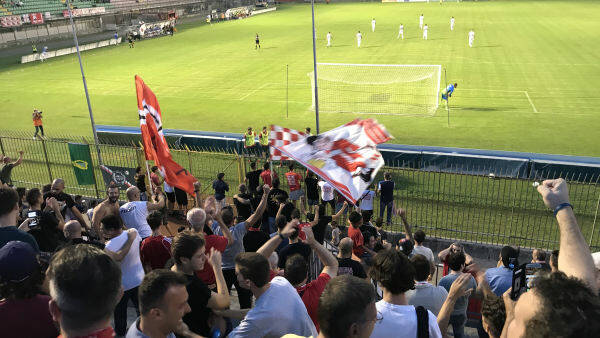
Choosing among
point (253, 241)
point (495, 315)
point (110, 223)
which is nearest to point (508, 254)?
point (495, 315)

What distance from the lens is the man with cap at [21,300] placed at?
10.3 feet

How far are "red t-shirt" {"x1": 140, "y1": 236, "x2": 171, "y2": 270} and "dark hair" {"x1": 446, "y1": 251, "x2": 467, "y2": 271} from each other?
321 centimetres

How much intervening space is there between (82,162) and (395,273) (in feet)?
36.6

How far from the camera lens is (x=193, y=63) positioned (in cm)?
3497

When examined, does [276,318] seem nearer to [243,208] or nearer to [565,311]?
[565,311]

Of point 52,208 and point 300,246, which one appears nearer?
point 300,246

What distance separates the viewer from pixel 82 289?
2443mm

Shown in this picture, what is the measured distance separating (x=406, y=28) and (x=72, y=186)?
38.7 m

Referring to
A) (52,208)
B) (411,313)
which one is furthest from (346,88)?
(411,313)

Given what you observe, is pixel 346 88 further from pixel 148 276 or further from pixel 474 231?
pixel 148 276

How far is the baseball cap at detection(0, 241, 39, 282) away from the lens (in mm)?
3191

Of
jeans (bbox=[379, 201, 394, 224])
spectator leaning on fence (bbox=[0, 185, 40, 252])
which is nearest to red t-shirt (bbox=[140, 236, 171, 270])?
spectator leaning on fence (bbox=[0, 185, 40, 252])

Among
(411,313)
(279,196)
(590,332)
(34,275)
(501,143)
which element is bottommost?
(501,143)

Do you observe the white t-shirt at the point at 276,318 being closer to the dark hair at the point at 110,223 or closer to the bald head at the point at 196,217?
the bald head at the point at 196,217
